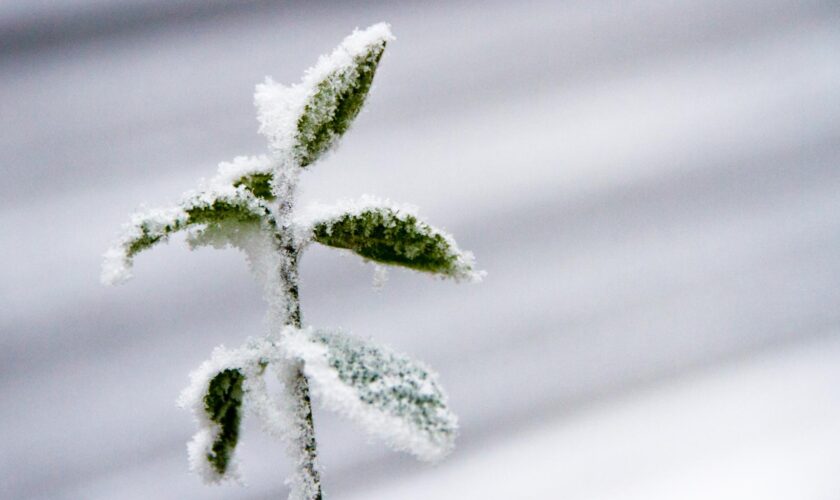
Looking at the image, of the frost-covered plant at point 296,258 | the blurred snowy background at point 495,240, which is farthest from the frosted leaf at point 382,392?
the blurred snowy background at point 495,240

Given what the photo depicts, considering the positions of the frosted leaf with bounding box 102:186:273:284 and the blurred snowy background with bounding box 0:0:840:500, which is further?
the blurred snowy background with bounding box 0:0:840:500

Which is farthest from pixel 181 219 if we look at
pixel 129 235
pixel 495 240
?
pixel 495 240

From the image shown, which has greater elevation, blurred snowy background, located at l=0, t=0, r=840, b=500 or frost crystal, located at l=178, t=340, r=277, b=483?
blurred snowy background, located at l=0, t=0, r=840, b=500

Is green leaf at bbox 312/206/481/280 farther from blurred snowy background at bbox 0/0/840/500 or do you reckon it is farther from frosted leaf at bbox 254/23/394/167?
blurred snowy background at bbox 0/0/840/500

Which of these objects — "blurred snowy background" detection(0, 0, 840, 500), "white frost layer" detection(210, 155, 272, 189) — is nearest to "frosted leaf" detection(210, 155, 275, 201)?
"white frost layer" detection(210, 155, 272, 189)

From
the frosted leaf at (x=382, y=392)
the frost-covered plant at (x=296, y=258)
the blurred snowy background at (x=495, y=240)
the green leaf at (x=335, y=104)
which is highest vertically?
the blurred snowy background at (x=495, y=240)

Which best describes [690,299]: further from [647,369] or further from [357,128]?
[357,128]

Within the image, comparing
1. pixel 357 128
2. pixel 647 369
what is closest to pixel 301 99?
pixel 357 128

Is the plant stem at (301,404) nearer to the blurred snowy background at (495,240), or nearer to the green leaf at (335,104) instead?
the green leaf at (335,104)
